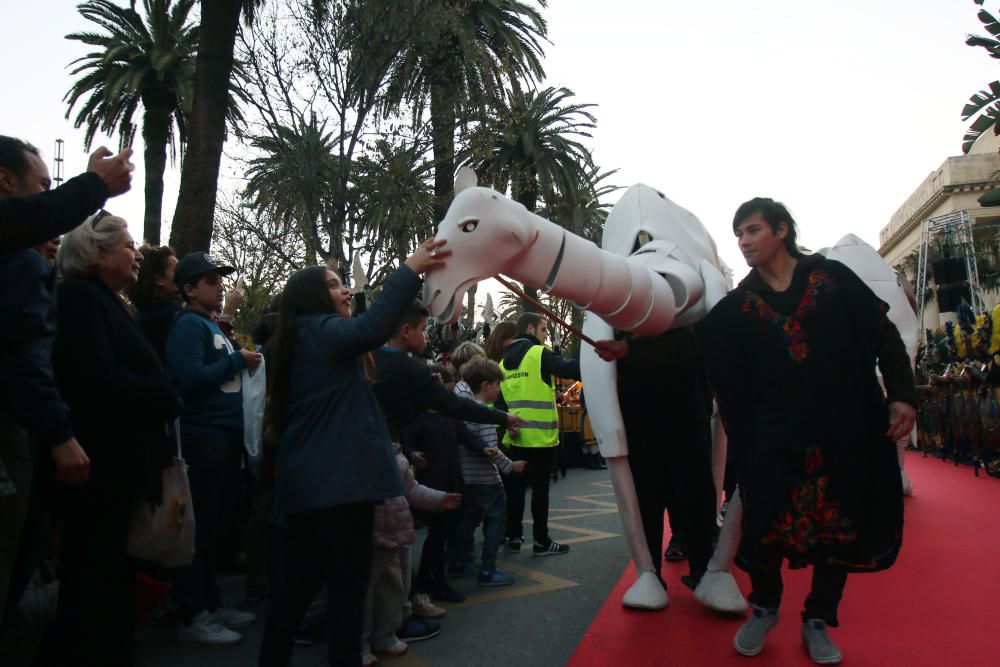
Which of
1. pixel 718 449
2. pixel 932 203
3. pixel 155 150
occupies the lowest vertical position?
pixel 718 449

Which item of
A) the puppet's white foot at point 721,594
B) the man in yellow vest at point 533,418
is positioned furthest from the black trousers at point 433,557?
the puppet's white foot at point 721,594

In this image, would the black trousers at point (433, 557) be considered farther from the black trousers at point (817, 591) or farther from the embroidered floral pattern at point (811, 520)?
the embroidered floral pattern at point (811, 520)

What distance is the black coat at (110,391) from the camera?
97.0 inches

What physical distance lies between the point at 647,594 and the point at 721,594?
0.34 m

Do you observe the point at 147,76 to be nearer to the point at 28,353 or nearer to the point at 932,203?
the point at 28,353

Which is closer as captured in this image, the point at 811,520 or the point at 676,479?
the point at 811,520

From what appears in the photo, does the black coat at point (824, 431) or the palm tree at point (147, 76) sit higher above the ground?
the palm tree at point (147, 76)

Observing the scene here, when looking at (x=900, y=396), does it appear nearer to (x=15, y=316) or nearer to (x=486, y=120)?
(x=15, y=316)

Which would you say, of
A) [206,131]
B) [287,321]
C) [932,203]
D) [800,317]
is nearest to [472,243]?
[287,321]

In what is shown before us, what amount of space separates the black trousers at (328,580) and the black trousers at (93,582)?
1.67 feet

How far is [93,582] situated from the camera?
2.42 metres

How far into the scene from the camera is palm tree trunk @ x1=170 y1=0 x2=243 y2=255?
768cm

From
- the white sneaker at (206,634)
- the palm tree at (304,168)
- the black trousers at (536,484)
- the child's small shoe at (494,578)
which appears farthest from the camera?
the palm tree at (304,168)

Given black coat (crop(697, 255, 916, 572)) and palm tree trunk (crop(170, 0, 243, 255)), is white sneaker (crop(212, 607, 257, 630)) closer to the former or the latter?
black coat (crop(697, 255, 916, 572))
